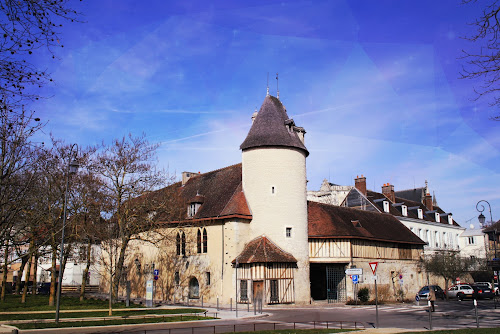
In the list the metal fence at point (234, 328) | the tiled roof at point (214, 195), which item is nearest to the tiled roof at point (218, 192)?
the tiled roof at point (214, 195)

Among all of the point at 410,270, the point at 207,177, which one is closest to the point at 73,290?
the point at 207,177

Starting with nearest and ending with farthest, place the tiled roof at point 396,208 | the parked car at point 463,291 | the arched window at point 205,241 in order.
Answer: the arched window at point 205,241
the parked car at point 463,291
the tiled roof at point 396,208

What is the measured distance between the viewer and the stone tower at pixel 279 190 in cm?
3338

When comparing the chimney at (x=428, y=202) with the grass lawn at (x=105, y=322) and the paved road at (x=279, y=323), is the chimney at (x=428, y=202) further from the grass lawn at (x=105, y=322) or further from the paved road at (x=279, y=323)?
the grass lawn at (x=105, y=322)

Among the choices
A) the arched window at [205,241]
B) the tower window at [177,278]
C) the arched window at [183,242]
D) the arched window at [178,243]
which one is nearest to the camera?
the arched window at [205,241]

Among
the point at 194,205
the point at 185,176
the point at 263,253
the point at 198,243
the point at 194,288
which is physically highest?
the point at 185,176

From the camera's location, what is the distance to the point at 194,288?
35.4 metres

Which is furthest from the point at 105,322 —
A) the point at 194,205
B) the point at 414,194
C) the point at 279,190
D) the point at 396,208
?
the point at 414,194

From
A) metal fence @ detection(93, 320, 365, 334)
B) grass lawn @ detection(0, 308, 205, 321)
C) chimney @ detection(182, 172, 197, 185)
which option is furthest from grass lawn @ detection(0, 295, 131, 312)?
chimney @ detection(182, 172, 197, 185)

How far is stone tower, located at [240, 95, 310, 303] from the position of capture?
3338 centimetres

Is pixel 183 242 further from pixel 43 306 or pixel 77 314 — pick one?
pixel 77 314

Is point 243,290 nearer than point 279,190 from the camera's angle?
Yes

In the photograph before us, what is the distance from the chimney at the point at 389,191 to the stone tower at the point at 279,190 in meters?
25.4

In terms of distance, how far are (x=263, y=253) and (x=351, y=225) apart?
9691mm
